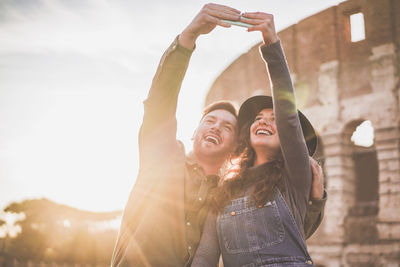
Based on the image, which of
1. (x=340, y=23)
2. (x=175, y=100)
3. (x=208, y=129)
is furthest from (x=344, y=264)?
(x=175, y=100)

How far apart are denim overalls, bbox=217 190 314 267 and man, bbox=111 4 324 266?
8.9 inches

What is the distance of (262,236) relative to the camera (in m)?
2.22

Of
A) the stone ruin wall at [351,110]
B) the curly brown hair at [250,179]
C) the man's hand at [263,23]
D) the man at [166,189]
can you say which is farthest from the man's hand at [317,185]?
the stone ruin wall at [351,110]

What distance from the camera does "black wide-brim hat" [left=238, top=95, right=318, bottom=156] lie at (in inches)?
107

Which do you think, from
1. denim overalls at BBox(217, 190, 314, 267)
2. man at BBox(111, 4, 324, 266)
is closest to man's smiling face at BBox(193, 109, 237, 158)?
man at BBox(111, 4, 324, 266)

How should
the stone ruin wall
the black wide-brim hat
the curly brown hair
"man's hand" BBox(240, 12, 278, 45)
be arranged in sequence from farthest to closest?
the stone ruin wall, the black wide-brim hat, the curly brown hair, "man's hand" BBox(240, 12, 278, 45)

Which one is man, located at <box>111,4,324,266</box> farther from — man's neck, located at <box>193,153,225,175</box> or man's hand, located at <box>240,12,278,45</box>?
man's neck, located at <box>193,153,225,175</box>

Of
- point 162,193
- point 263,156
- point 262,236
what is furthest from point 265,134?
point 162,193

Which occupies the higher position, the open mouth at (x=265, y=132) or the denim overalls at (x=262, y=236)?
the open mouth at (x=265, y=132)

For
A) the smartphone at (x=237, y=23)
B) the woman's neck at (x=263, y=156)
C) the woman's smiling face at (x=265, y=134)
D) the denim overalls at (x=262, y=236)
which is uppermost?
the smartphone at (x=237, y=23)

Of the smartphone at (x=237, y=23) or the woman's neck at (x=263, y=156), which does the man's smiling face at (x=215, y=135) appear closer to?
the woman's neck at (x=263, y=156)

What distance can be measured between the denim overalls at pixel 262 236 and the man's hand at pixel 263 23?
0.92 meters

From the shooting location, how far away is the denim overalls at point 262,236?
2.16 metres

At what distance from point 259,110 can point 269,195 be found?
74cm
